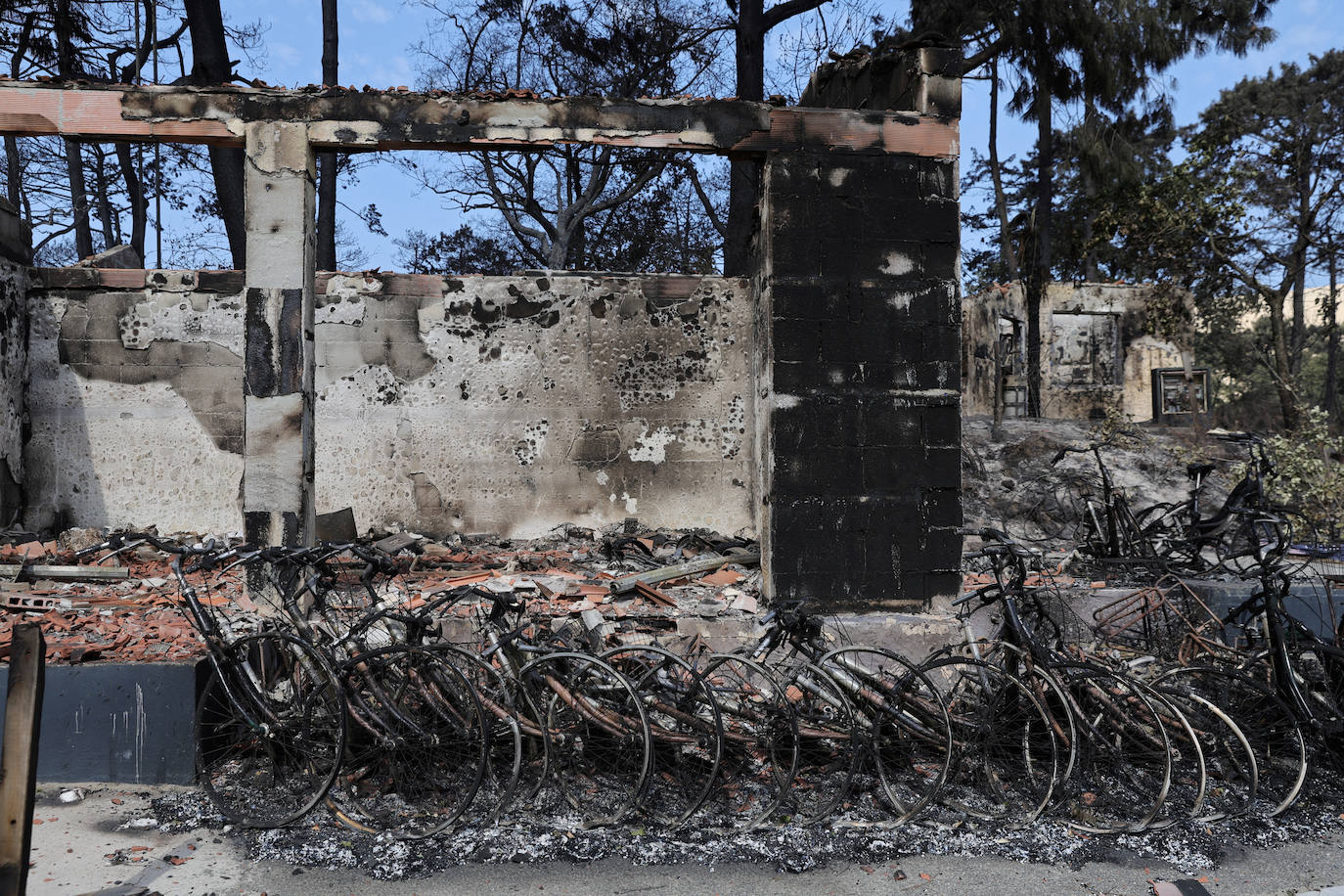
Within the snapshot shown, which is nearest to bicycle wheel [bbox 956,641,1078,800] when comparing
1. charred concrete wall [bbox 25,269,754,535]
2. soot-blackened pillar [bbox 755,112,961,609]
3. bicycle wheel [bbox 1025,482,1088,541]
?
soot-blackened pillar [bbox 755,112,961,609]

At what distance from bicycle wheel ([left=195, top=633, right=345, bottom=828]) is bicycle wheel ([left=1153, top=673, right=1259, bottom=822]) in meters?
4.53

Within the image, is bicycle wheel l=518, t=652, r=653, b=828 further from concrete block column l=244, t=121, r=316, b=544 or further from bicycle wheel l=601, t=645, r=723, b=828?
concrete block column l=244, t=121, r=316, b=544

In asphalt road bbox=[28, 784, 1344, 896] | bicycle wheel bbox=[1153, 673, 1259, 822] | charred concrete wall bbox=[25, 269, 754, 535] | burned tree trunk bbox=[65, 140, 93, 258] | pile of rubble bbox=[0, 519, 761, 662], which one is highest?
burned tree trunk bbox=[65, 140, 93, 258]

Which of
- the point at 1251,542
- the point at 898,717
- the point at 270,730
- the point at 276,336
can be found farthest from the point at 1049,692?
the point at 276,336

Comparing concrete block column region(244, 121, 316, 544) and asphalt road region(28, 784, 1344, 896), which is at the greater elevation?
concrete block column region(244, 121, 316, 544)

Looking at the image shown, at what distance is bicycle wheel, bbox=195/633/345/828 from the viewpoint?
179 inches

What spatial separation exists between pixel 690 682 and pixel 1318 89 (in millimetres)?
30545

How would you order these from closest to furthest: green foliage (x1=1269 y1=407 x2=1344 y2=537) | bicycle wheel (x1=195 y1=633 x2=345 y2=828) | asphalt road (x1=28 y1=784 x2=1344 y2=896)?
1. asphalt road (x1=28 y1=784 x2=1344 y2=896)
2. bicycle wheel (x1=195 y1=633 x2=345 y2=828)
3. green foliage (x1=1269 y1=407 x2=1344 y2=537)

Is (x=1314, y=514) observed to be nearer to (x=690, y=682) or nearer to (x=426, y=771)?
(x=690, y=682)

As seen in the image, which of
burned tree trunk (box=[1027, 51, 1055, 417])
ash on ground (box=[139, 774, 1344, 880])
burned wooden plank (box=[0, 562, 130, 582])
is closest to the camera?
ash on ground (box=[139, 774, 1344, 880])

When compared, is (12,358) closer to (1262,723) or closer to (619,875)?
(619,875)

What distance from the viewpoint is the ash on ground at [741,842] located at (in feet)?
13.8

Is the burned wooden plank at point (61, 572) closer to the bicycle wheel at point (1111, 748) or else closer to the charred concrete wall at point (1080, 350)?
the bicycle wheel at point (1111, 748)

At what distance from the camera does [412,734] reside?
454 centimetres
